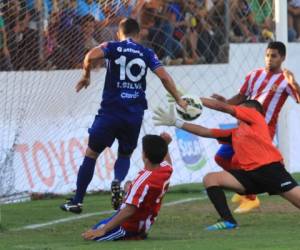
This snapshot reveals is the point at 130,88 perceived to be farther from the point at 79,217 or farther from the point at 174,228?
the point at 174,228

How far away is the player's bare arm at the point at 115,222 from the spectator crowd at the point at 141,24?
3.70 metres

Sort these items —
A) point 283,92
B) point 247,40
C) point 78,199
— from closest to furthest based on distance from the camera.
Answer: point 78,199 → point 283,92 → point 247,40

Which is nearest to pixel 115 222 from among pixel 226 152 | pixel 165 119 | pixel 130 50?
pixel 165 119

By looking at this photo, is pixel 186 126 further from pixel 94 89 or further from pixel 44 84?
pixel 94 89

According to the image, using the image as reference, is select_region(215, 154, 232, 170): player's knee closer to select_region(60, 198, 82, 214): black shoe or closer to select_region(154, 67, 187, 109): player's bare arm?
select_region(154, 67, 187, 109): player's bare arm

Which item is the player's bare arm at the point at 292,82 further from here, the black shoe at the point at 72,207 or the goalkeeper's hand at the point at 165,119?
the black shoe at the point at 72,207

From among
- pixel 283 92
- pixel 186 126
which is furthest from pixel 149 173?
pixel 283 92

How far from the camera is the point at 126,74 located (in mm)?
11117

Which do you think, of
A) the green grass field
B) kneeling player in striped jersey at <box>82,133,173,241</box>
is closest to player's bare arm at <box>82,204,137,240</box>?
kneeling player in striped jersey at <box>82,133,173,241</box>

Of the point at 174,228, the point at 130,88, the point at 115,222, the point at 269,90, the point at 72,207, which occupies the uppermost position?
the point at 130,88

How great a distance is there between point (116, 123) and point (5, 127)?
2.62 meters

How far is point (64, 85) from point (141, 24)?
7.76 ft

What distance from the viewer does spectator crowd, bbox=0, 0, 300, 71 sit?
1302 centimetres

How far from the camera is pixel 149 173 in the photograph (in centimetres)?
905
